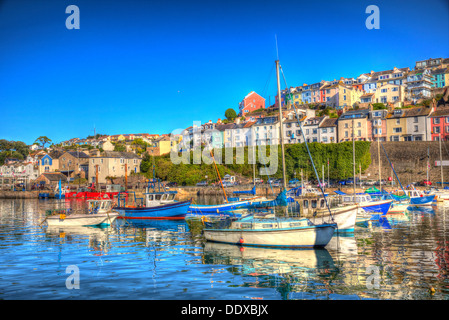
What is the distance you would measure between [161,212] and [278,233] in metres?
18.3

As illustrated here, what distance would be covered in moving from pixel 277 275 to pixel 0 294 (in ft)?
32.5

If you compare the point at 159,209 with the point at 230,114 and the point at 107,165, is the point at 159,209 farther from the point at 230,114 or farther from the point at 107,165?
the point at 230,114

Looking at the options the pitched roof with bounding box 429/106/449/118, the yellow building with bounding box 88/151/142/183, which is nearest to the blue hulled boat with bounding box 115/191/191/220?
the yellow building with bounding box 88/151/142/183

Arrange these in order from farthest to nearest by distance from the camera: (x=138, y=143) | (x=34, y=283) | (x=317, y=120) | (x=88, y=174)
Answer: (x=138, y=143) < (x=88, y=174) < (x=317, y=120) < (x=34, y=283)

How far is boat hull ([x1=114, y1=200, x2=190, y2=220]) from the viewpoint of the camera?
116 feet

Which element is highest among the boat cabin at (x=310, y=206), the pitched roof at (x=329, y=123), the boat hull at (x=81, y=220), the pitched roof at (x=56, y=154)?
the pitched roof at (x=329, y=123)

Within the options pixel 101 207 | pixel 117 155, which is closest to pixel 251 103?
pixel 117 155

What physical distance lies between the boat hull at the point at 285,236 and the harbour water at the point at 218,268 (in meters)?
0.49

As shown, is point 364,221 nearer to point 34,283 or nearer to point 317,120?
point 34,283

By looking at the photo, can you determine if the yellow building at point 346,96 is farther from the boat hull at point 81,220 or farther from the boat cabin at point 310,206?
the boat hull at point 81,220

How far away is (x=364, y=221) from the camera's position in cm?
3111

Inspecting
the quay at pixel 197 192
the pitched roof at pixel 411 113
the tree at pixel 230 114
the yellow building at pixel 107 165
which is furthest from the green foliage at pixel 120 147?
the pitched roof at pixel 411 113

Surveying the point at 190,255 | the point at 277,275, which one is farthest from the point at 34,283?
the point at 277,275

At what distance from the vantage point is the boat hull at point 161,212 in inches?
1390
